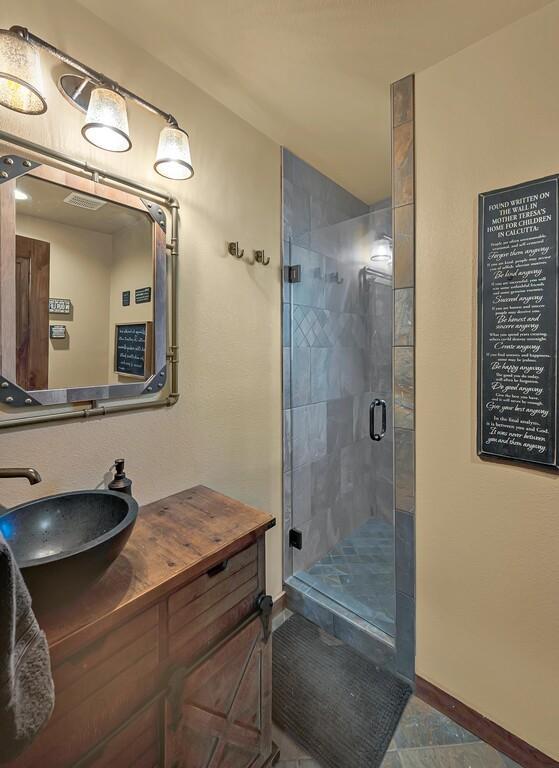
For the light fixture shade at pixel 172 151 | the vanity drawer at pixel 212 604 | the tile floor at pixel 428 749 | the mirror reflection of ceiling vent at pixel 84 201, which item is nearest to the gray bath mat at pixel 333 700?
the tile floor at pixel 428 749

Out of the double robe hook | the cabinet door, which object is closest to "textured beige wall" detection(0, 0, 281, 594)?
the double robe hook

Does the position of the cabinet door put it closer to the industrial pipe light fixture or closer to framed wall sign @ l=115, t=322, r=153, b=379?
framed wall sign @ l=115, t=322, r=153, b=379

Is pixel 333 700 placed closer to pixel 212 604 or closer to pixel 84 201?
pixel 212 604

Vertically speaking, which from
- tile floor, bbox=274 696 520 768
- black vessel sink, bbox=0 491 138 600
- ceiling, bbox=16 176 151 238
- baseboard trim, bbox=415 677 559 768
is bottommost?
tile floor, bbox=274 696 520 768

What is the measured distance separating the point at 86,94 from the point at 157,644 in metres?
1.66

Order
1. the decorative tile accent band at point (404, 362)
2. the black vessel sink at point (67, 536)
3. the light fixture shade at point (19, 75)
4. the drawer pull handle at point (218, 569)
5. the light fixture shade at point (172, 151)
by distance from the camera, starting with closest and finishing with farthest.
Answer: the black vessel sink at point (67, 536), the light fixture shade at point (19, 75), the drawer pull handle at point (218, 569), the light fixture shade at point (172, 151), the decorative tile accent band at point (404, 362)

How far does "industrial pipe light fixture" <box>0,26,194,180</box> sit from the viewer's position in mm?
895

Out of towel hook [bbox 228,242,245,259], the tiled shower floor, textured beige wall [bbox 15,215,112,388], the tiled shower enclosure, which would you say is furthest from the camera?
the tiled shower enclosure

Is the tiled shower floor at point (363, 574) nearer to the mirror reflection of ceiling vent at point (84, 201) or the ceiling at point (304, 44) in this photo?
the mirror reflection of ceiling vent at point (84, 201)

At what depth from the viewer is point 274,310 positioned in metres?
1.97

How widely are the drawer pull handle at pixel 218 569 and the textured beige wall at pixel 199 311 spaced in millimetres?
480

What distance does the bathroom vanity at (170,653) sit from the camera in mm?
742

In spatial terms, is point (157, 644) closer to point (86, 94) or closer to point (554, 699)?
point (554, 699)

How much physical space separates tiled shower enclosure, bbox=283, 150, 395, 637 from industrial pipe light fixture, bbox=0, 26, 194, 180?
2.81ft
